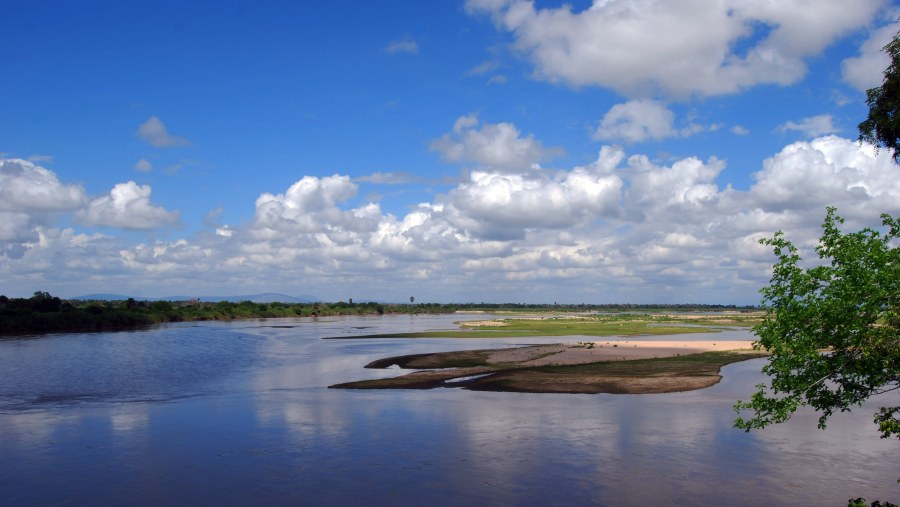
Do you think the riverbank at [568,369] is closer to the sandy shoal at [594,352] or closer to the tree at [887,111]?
the sandy shoal at [594,352]

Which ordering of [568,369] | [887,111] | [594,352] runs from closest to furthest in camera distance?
[887,111]
[568,369]
[594,352]

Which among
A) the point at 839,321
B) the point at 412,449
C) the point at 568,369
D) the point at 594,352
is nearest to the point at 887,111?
the point at 839,321

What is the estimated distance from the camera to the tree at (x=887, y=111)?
23641mm

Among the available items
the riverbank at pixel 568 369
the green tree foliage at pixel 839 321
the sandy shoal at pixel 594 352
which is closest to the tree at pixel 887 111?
the green tree foliage at pixel 839 321

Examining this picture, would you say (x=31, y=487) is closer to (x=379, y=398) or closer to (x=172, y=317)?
(x=379, y=398)

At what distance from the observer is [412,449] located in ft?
101

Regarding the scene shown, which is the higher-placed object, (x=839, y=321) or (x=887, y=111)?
(x=887, y=111)

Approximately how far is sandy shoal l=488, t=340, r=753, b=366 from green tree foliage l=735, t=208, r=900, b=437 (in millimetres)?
46809

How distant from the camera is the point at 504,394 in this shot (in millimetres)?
46281

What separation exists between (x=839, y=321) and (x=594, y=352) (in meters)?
62.2

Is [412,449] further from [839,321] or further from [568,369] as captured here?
[568,369]

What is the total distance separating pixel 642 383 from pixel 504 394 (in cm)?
1156

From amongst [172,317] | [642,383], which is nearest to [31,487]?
[642,383]

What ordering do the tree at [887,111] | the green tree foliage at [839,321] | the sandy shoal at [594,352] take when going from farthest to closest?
the sandy shoal at [594,352] → the tree at [887,111] → the green tree foliage at [839,321]
